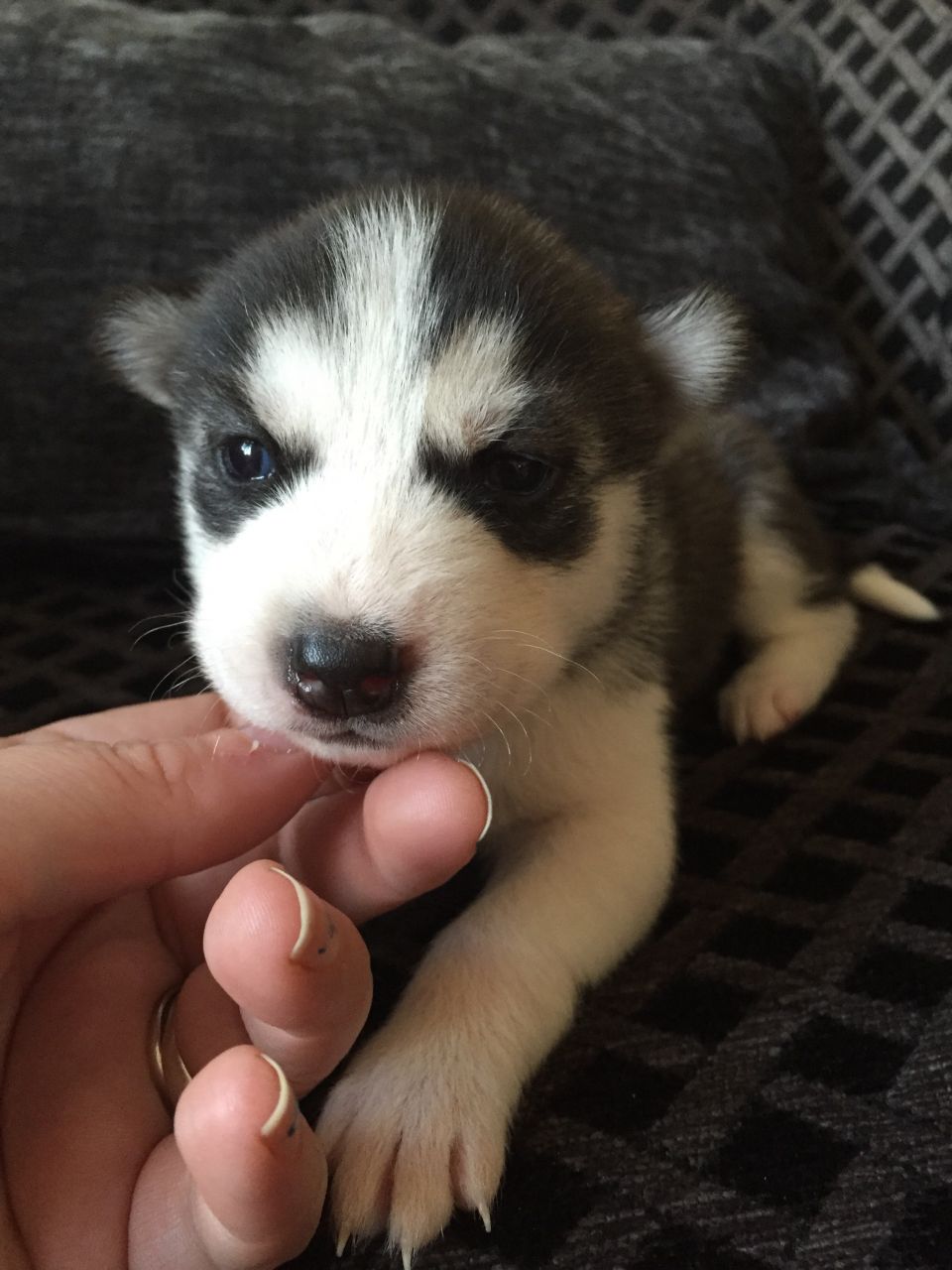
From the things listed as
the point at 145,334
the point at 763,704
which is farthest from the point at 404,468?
the point at 763,704

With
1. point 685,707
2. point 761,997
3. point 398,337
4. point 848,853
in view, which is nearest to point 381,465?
point 398,337

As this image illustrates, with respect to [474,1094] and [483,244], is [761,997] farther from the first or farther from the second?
[483,244]

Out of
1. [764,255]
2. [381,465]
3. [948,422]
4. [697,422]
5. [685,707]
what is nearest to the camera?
[381,465]

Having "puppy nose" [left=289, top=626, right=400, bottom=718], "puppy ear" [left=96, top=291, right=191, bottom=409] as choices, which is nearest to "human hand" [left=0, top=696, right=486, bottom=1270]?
"puppy nose" [left=289, top=626, right=400, bottom=718]

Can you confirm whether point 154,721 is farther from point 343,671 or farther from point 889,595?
point 889,595

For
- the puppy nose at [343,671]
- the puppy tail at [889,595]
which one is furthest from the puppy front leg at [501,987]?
the puppy tail at [889,595]

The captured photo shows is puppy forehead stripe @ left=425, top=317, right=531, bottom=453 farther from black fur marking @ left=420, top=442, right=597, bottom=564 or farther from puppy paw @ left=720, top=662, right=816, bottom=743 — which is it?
puppy paw @ left=720, top=662, right=816, bottom=743
